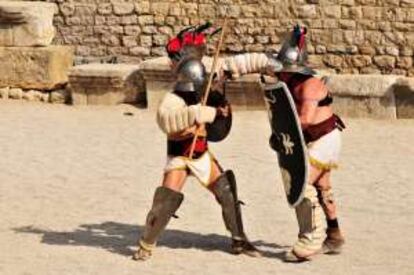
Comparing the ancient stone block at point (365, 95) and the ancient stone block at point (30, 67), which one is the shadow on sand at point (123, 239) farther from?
the ancient stone block at point (30, 67)

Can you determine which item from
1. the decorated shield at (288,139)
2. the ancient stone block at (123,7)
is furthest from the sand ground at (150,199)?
the ancient stone block at (123,7)

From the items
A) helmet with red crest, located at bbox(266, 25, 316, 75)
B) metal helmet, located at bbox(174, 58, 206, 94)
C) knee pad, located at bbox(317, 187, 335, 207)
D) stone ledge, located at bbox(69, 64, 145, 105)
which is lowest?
stone ledge, located at bbox(69, 64, 145, 105)

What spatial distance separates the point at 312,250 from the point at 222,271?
0.60m

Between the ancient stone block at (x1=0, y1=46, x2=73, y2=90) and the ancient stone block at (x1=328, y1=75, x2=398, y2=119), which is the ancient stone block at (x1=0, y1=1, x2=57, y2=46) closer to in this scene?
the ancient stone block at (x1=0, y1=46, x2=73, y2=90)

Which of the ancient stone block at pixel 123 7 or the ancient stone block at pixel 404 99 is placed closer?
the ancient stone block at pixel 404 99

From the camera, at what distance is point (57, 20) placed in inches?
607

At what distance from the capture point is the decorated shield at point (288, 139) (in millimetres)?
6293

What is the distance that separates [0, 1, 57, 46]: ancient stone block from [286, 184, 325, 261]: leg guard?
27.4ft

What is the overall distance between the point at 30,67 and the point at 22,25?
0.57 meters

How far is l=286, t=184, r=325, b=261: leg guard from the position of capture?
6406mm

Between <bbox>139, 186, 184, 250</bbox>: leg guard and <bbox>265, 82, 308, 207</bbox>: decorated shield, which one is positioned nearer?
<bbox>265, 82, 308, 207</bbox>: decorated shield

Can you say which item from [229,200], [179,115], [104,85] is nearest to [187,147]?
[179,115]

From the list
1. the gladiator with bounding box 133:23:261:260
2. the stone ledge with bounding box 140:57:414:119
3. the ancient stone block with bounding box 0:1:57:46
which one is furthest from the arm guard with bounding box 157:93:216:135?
the ancient stone block with bounding box 0:1:57:46

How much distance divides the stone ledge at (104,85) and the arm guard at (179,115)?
289 inches
